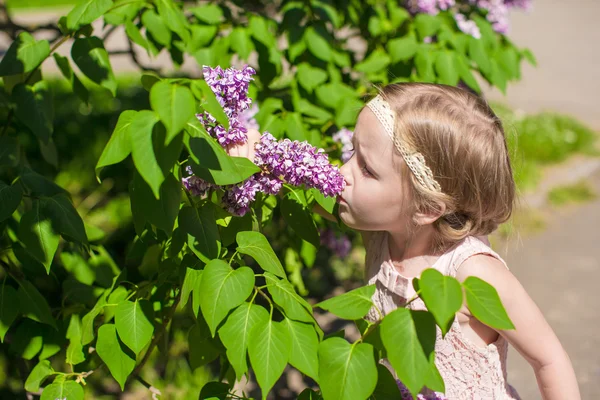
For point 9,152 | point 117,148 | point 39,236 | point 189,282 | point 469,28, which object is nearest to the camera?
point 117,148

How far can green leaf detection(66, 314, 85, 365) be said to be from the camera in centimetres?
171

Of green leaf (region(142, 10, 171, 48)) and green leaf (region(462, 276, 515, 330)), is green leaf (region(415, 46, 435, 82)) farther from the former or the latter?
green leaf (region(462, 276, 515, 330))

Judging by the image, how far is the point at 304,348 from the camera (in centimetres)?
128

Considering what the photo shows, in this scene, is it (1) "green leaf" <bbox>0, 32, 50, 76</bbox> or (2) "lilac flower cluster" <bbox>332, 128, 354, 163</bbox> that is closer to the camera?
(1) "green leaf" <bbox>0, 32, 50, 76</bbox>

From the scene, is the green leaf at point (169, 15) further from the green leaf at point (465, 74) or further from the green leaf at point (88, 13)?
the green leaf at point (465, 74)

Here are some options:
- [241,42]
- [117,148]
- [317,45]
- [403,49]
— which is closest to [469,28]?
[403,49]

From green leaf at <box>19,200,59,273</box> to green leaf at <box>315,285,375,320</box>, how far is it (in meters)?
0.71

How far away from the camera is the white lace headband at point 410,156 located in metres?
1.61

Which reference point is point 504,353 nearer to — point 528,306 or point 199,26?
point 528,306

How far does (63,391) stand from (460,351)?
97cm

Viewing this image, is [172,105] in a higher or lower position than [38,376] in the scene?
higher

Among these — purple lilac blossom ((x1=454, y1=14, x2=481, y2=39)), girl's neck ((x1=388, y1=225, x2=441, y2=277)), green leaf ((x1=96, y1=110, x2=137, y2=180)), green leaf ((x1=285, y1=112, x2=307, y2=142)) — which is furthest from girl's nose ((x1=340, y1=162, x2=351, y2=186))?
purple lilac blossom ((x1=454, y1=14, x2=481, y2=39))

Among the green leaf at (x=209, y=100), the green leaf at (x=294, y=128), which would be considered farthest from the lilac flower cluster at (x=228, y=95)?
the green leaf at (x=294, y=128)

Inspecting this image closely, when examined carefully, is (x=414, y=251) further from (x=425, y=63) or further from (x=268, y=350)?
(x=425, y=63)
